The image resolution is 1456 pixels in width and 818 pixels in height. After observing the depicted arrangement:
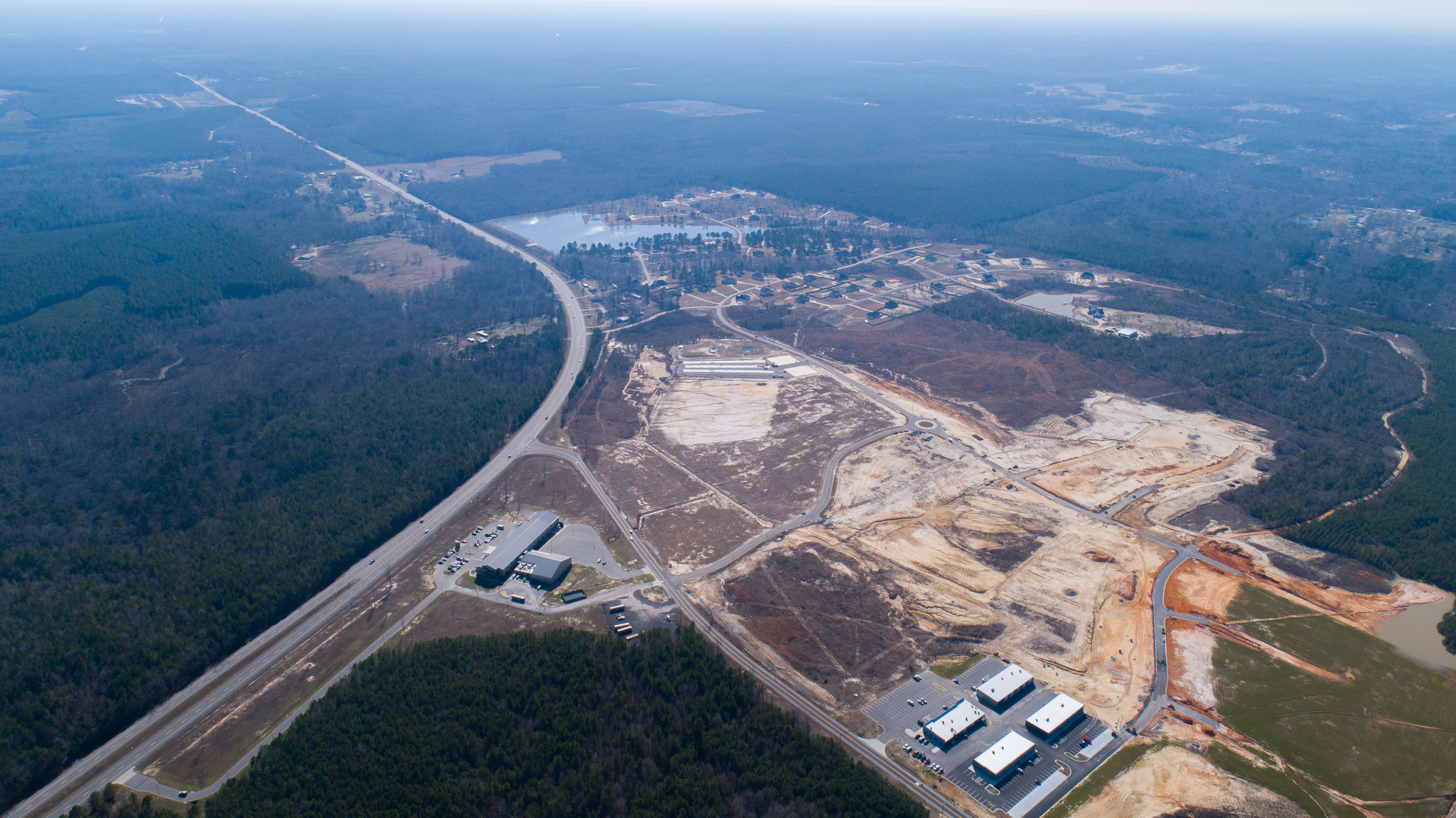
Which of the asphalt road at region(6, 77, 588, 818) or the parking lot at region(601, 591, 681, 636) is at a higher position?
the parking lot at region(601, 591, 681, 636)

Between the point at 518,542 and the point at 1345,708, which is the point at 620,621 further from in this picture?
the point at 1345,708

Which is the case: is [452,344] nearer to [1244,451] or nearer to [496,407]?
[496,407]

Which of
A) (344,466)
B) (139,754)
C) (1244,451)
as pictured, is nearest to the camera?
(139,754)

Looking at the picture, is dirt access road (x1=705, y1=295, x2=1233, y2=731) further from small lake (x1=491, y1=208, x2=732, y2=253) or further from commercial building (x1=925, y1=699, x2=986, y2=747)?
small lake (x1=491, y1=208, x2=732, y2=253)

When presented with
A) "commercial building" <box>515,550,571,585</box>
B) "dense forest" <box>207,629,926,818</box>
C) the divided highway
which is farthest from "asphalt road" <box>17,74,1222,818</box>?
"commercial building" <box>515,550,571,585</box>

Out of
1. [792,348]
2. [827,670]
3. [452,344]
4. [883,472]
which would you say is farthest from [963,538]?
[452,344]

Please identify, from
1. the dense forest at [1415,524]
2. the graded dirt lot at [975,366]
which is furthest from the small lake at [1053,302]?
the dense forest at [1415,524]
